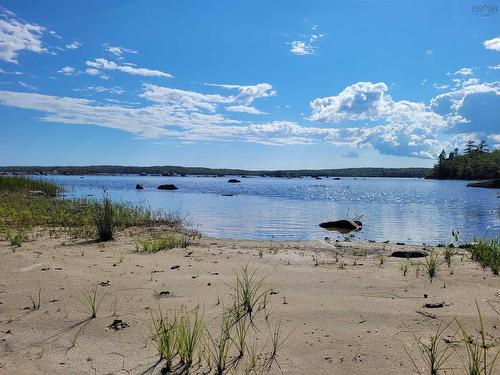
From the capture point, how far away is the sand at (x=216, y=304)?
3.69m

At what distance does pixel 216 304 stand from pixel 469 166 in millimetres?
110104

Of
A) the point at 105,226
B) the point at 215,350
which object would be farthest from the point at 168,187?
the point at 215,350

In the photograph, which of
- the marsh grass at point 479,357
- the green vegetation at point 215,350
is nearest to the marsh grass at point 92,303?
the green vegetation at point 215,350

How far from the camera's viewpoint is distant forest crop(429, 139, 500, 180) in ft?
300

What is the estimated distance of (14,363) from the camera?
356cm

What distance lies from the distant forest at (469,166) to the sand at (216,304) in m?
93.5

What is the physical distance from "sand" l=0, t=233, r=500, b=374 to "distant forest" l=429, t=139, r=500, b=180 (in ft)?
307

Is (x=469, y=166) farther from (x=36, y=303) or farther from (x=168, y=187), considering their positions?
(x=36, y=303)

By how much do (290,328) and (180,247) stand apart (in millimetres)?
5670

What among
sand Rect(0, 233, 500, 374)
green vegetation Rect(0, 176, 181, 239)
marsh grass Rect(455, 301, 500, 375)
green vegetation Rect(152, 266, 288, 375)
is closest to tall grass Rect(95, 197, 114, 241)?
green vegetation Rect(0, 176, 181, 239)

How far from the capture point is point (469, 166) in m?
100

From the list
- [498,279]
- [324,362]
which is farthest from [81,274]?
[498,279]

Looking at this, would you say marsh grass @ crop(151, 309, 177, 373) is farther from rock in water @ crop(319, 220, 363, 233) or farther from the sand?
rock in water @ crop(319, 220, 363, 233)

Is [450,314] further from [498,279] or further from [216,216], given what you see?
[216,216]
